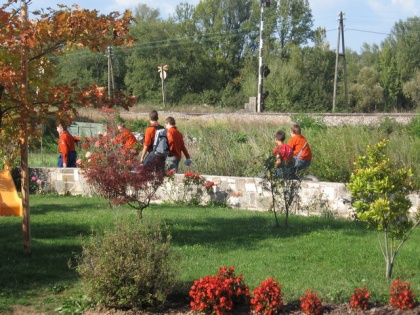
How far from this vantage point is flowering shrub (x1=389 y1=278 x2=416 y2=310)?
635cm

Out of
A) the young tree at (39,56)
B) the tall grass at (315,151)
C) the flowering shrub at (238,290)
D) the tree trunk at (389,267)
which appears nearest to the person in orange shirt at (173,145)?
the tall grass at (315,151)

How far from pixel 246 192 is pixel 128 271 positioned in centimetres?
728

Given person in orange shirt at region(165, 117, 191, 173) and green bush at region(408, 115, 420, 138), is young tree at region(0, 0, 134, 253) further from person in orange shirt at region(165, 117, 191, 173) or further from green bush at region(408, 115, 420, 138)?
green bush at region(408, 115, 420, 138)

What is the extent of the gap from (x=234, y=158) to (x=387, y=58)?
56.5m

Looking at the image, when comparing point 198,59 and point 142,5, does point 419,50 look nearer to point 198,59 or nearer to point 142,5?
point 198,59

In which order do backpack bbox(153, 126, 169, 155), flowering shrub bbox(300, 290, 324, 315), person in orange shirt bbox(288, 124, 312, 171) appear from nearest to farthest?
flowering shrub bbox(300, 290, 324, 315) < person in orange shirt bbox(288, 124, 312, 171) < backpack bbox(153, 126, 169, 155)

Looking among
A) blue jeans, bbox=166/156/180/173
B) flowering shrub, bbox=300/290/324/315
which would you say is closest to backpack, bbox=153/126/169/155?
blue jeans, bbox=166/156/180/173

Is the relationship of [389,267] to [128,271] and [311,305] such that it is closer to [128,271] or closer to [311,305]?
[311,305]

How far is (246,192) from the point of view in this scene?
13.8 meters

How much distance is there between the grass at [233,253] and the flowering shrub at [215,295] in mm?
565

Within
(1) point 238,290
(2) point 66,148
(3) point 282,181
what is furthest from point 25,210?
(2) point 66,148

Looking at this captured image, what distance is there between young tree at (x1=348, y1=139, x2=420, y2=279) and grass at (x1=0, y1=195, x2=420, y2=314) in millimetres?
644

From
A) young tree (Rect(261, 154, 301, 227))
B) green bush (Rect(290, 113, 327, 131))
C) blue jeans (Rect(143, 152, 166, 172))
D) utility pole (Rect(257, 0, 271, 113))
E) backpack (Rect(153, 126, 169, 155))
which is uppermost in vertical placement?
utility pole (Rect(257, 0, 271, 113))

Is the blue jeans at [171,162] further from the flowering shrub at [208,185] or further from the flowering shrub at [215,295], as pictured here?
the flowering shrub at [215,295]
